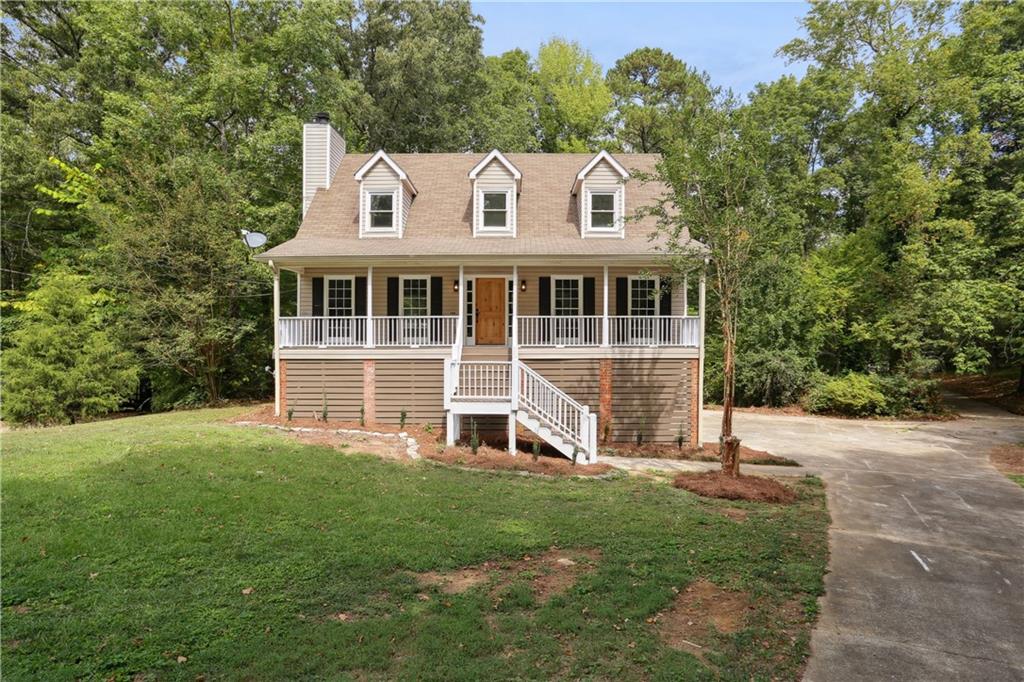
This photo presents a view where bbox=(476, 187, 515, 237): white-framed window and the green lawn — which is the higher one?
bbox=(476, 187, 515, 237): white-framed window

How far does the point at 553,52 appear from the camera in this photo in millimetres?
32156

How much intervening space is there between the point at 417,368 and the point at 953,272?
64.4 feet

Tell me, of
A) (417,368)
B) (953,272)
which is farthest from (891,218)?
(417,368)

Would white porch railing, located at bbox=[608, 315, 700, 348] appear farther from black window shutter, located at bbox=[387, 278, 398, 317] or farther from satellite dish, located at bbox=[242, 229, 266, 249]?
satellite dish, located at bbox=[242, 229, 266, 249]

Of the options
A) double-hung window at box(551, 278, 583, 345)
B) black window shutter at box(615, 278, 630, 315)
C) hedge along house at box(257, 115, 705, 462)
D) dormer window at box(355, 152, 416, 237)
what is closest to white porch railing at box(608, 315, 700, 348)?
hedge along house at box(257, 115, 705, 462)

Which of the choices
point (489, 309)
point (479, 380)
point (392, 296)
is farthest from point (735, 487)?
point (392, 296)

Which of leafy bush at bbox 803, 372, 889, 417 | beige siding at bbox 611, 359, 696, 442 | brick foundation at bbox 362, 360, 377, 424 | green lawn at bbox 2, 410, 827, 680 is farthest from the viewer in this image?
leafy bush at bbox 803, 372, 889, 417

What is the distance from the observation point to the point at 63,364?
1527 centimetres

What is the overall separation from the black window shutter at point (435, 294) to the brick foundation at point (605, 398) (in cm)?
Result: 506

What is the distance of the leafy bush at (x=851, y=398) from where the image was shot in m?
19.3

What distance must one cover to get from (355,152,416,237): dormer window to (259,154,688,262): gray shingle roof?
1.17 ft

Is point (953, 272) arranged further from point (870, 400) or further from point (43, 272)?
point (43, 272)

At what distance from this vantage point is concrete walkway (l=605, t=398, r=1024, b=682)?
4.41m

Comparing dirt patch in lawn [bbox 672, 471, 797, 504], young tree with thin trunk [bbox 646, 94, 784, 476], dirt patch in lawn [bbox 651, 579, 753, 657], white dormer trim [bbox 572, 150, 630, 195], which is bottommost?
dirt patch in lawn [bbox 672, 471, 797, 504]
